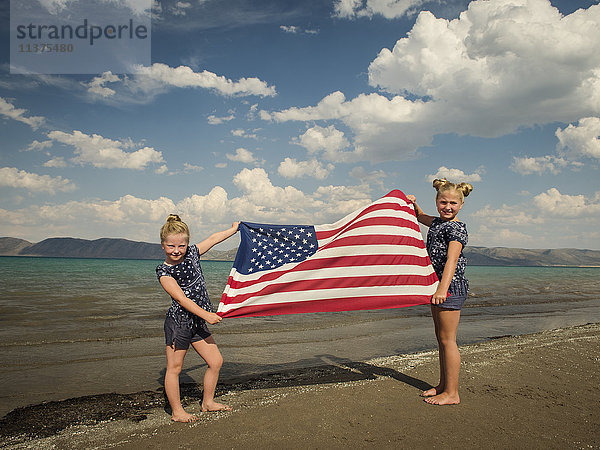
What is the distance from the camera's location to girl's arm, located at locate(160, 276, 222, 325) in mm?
3688

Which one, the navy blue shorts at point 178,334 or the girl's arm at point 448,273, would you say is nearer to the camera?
the navy blue shorts at point 178,334

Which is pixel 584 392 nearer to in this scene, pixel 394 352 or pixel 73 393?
pixel 394 352

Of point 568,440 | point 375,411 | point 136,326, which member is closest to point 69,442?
point 375,411

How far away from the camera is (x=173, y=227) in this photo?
3799mm

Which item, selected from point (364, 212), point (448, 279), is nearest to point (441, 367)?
point (448, 279)

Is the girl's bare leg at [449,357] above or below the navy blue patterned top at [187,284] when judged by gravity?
below

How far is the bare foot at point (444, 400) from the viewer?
157 inches

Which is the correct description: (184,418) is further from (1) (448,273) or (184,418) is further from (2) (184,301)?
(1) (448,273)

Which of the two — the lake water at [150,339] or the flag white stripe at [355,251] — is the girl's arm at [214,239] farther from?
the lake water at [150,339]

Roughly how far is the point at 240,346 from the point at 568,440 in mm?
5933

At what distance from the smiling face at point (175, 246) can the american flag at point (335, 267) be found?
2.70 feet

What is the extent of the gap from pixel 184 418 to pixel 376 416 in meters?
1.89

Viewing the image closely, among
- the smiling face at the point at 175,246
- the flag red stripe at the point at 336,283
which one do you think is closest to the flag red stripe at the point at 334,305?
the flag red stripe at the point at 336,283

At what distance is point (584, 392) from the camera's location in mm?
4359
